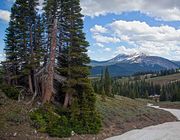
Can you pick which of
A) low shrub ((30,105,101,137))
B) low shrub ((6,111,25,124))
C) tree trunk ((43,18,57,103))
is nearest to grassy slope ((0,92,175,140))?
low shrub ((6,111,25,124))

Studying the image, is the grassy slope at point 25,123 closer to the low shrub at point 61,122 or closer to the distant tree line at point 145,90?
the low shrub at point 61,122

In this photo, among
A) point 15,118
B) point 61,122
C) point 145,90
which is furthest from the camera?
point 145,90

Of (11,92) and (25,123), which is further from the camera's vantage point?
(11,92)

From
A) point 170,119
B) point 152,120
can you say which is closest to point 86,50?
point 152,120

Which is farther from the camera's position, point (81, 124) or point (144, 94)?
point (144, 94)

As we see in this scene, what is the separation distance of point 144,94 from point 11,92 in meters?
140

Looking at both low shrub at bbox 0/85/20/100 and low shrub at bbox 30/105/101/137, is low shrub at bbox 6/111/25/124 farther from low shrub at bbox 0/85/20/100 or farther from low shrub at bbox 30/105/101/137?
low shrub at bbox 0/85/20/100

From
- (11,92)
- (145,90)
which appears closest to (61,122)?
(11,92)

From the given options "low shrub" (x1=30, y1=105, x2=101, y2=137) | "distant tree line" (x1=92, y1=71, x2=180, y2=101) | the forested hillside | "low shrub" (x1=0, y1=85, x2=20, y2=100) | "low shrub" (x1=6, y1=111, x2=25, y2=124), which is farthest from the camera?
"distant tree line" (x1=92, y1=71, x2=180, y2=101)

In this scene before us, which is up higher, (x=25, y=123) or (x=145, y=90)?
(x=25, y=123)

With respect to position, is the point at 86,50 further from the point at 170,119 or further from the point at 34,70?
the point at 170,119

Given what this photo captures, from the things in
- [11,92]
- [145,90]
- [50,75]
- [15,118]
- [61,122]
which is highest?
[50,75]

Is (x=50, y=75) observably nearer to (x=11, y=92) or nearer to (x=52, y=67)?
(x=52, y=67)

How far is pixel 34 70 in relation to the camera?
40625 millimetres
